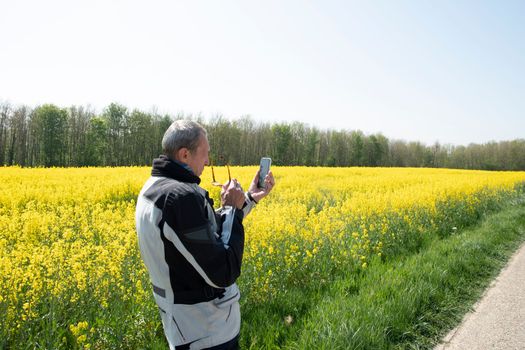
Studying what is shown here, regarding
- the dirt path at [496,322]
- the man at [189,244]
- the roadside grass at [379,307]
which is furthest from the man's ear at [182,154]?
the dirt path at [496,322]

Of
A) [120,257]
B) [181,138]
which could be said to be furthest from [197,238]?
[120,257]

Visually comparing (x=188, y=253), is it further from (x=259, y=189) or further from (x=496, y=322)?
(x=496, y=322)

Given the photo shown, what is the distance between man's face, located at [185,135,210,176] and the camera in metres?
2.06

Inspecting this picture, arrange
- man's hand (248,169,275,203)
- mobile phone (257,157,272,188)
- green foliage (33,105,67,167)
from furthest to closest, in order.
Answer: green foliage (33,105,67,167)
mobile phone (257,157,272,188)
man's hand (248,169,275,203)

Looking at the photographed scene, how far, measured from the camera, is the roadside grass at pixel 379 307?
3.73 m

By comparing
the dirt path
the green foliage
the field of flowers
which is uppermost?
the green foliage

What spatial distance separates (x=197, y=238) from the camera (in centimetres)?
182

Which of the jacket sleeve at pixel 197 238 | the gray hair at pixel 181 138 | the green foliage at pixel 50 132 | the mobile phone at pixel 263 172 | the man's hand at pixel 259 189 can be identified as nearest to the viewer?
the jacket sleeve at pixel 197 238

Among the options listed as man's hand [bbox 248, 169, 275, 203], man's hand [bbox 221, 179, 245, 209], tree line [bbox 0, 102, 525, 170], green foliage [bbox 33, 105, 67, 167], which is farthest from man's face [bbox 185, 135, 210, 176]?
green foliage [bbox 33, 105, 67, 167]

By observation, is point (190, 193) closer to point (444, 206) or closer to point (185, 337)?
point (185, 337)

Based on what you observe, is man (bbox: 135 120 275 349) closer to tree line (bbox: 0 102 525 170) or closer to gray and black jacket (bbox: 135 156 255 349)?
gray and black jacket (bbox: 135 156 255 349)

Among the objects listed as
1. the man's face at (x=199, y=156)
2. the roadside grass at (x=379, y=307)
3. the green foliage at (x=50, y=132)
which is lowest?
the roadside grass at (x=379, y=307)

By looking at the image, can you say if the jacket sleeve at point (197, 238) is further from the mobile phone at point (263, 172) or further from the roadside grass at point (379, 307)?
the roadside grass at point (379, 307)

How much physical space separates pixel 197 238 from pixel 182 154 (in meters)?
0.51
